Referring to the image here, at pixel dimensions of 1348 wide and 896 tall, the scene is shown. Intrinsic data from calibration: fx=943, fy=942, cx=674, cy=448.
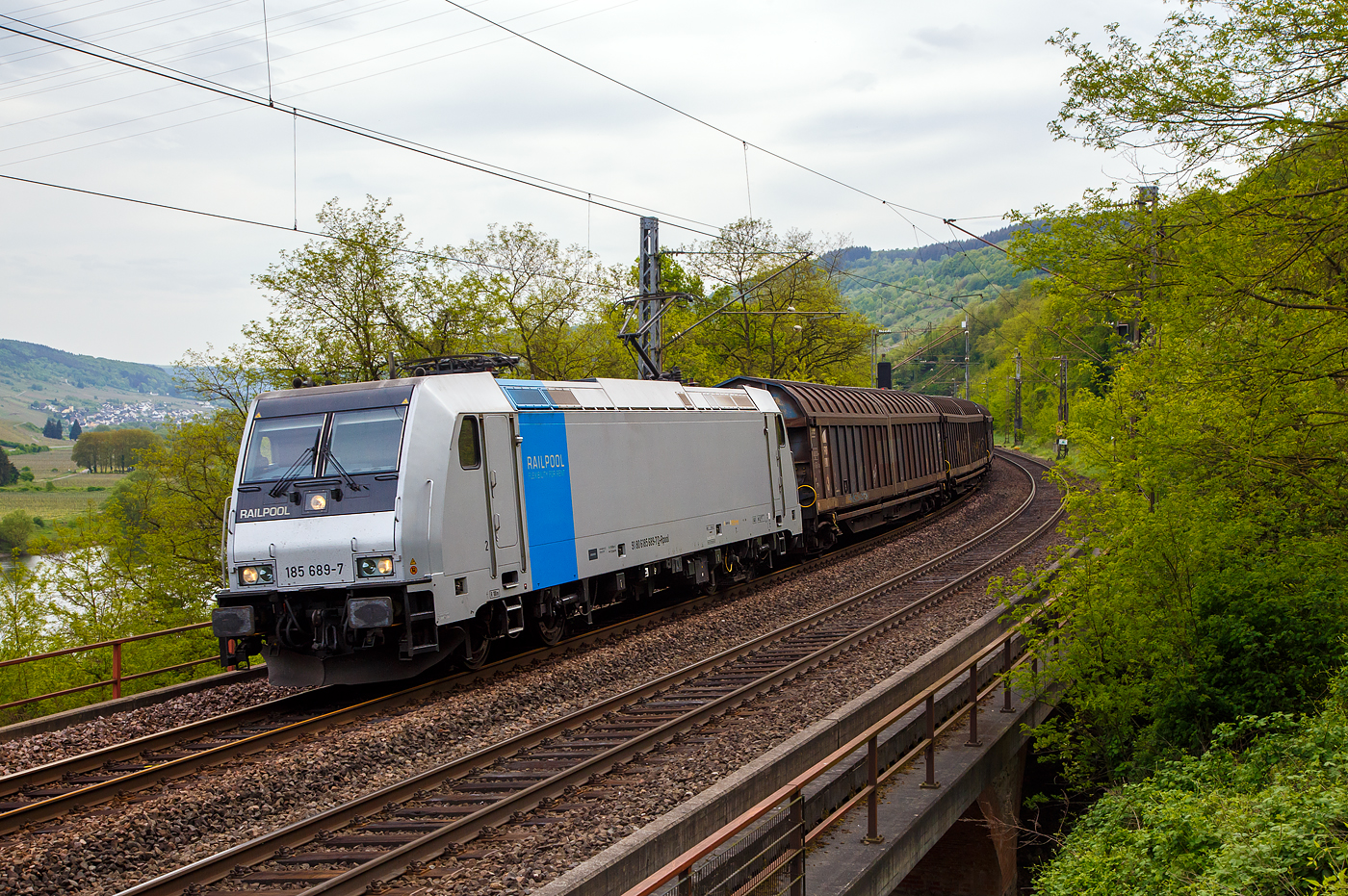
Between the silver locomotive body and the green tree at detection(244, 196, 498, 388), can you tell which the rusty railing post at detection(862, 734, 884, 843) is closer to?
the silver locomotive body

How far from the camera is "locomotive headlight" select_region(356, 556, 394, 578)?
1009 centimetres

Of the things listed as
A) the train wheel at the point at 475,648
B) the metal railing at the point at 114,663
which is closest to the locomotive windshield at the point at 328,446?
the metal railing at the point at 114,663

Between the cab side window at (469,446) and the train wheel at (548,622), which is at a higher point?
the cab side window at (469,446)

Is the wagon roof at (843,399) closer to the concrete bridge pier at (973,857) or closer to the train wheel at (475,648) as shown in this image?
the train wheel at (475,648)

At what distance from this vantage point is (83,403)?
120188mm

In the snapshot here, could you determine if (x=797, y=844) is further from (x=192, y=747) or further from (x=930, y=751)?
(x=192, y=747)

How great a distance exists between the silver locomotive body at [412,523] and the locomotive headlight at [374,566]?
15mm

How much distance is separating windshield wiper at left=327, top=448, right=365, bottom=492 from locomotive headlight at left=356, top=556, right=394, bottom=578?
840 mm

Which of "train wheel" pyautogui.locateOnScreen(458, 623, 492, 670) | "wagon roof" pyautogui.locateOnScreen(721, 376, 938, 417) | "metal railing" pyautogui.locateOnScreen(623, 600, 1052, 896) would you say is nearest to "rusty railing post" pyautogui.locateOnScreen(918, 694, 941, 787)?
"metal railing" pyautogui.locateOnScreen(623, 600, 1052, 896)

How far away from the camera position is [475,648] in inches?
467

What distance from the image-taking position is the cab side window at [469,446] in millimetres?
11123

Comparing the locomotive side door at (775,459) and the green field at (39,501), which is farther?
the green field at (39,501)

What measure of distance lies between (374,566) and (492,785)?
3153 millimetres

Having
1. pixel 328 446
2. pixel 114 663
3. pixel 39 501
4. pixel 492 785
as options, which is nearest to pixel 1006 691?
pixel 492 785
